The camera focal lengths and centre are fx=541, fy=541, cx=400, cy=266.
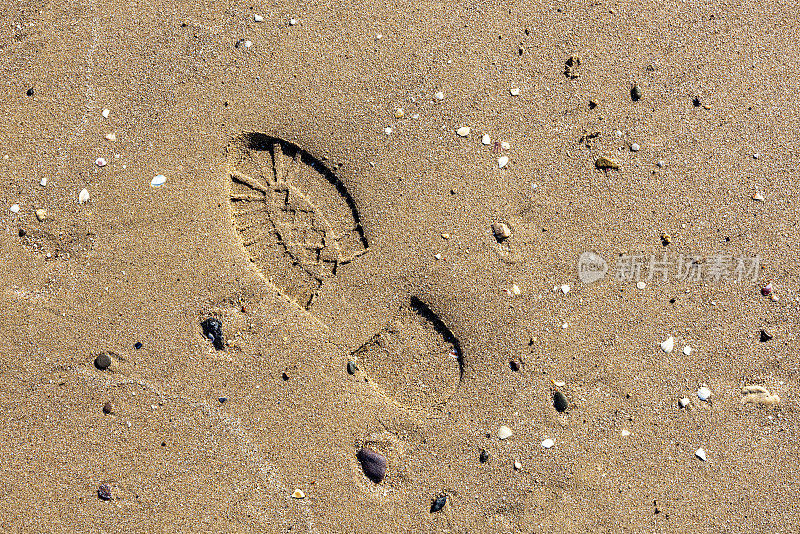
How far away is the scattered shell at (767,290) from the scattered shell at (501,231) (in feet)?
4.62

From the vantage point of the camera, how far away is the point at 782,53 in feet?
9.80

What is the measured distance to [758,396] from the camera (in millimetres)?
2902

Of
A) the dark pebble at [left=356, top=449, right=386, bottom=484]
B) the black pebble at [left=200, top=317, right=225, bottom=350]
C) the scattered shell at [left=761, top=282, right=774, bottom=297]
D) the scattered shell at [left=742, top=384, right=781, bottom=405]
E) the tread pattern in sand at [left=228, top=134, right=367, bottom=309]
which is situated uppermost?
the scattered shell at [left=761, top=282, right=774, bottom=297]

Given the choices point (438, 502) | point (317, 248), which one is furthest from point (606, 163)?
point (438, 502)

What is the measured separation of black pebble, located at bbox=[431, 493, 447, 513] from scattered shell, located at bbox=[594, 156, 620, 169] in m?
1.96

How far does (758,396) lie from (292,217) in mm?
2698

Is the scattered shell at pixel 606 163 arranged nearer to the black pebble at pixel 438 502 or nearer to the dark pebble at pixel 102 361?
the black pebble at pixel 438 502

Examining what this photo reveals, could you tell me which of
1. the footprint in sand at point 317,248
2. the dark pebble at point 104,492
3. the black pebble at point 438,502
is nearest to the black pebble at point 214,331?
the footprint in sand at point 317,248

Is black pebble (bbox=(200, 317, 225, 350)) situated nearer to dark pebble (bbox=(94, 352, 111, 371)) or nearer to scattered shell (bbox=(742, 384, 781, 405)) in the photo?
dark pebble (bbox=(94, 352, 111, 371))

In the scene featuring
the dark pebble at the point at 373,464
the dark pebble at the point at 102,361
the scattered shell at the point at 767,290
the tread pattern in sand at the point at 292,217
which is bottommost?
the dark pebble at the point at 373,464

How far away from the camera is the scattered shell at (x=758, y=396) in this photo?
2.90 m

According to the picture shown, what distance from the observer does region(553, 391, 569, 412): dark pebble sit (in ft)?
9.44

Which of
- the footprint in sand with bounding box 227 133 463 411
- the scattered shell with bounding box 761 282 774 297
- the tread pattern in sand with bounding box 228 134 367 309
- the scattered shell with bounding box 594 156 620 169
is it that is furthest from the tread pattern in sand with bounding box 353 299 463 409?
the scattered shell with bounding box 761 282 774 297

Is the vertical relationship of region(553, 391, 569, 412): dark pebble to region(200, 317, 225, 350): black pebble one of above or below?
above
